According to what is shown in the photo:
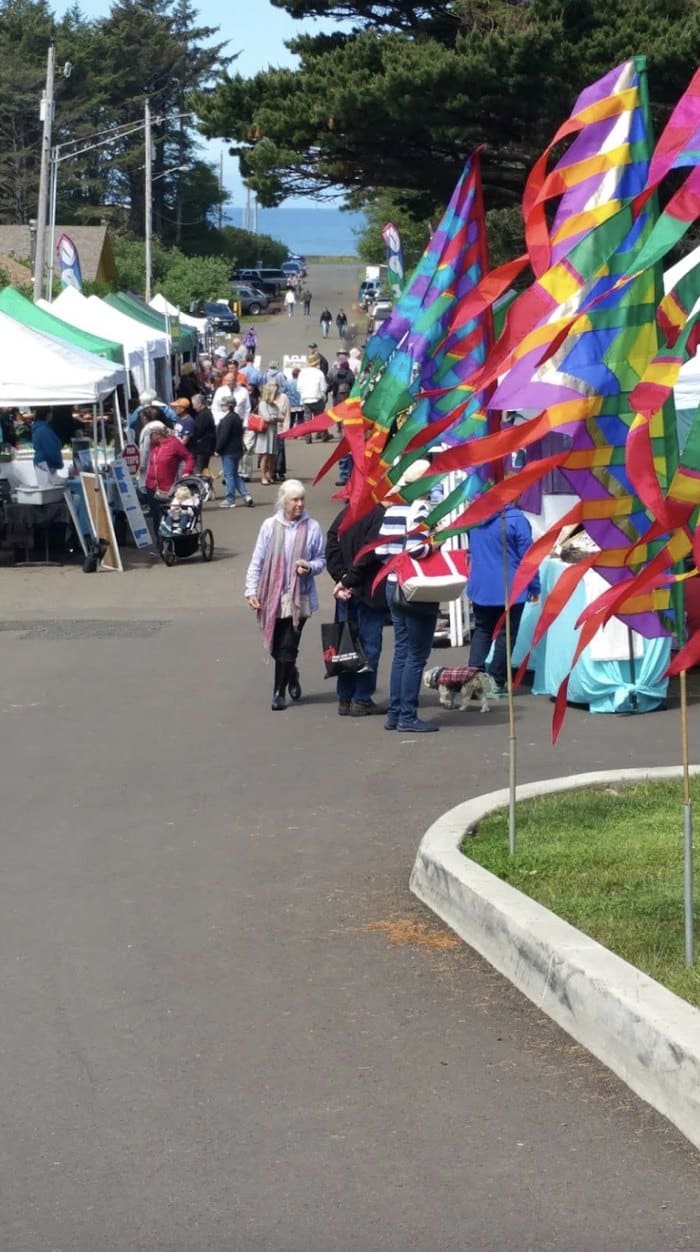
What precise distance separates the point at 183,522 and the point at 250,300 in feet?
241

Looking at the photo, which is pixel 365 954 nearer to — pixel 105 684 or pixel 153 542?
pixel 105 684

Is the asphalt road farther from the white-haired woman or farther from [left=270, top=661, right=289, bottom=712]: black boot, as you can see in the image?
the white-haired woman

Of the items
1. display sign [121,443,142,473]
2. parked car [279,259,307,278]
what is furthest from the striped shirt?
parked car [279,259,307,278]

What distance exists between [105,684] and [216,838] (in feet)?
18.9

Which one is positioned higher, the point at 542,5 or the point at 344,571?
the point at 542,5

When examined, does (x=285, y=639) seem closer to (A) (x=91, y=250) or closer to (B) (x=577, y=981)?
(B) (x=577, y=981)

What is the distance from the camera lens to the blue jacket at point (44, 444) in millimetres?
21984

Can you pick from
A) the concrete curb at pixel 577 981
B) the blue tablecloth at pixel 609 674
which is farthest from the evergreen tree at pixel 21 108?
→ the concrete curb at pixel 577 981

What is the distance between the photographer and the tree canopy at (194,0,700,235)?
25.6m

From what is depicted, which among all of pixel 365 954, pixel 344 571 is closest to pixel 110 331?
pixel 344 571

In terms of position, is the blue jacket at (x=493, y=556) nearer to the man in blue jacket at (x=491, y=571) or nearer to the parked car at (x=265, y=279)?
the man in blue jacket at (x=491, y=571)

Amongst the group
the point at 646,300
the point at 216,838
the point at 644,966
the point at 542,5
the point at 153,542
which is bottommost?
the point at 153,542

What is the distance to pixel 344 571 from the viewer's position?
12.9 metres

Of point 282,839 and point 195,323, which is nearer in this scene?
point 282,839
